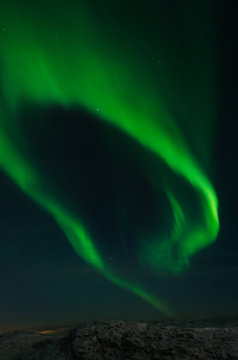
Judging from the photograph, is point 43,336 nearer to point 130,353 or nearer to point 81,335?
point 81,335

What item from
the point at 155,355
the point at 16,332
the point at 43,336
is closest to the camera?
the point at 155,355

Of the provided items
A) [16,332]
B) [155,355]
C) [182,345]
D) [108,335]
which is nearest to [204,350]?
[182,345]

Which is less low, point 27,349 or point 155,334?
point 155,334

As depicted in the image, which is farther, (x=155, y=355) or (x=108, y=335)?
(x=108, y=335)

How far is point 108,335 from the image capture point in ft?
15.8

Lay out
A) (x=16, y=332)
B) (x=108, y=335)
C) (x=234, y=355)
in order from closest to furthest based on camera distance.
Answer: (x=234, y=355)
(x=108, y=335)
(x=16, y=332)

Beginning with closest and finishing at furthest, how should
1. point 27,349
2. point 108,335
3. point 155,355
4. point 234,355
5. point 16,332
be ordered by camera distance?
1. point 234,355
2. point 155,355
3. point 108,335
4. point 27,349
5. point 16,332

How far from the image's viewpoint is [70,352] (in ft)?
16.0

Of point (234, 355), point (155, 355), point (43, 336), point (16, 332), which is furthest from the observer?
point (16, 332)

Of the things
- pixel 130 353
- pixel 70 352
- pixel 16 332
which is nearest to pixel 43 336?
pixel 16 332

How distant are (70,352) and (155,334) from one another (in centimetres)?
150

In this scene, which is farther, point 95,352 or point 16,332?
point 16,332

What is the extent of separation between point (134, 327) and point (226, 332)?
1494mm

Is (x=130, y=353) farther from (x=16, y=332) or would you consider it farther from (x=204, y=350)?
(x=16, y=332)
